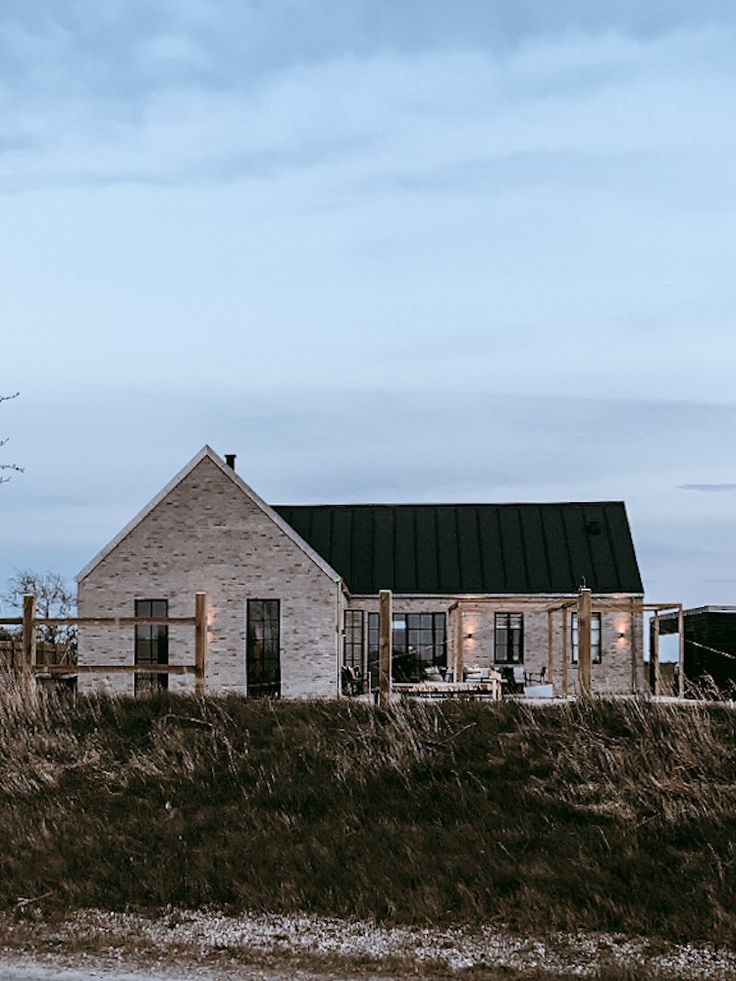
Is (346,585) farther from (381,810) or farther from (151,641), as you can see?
(381,810)

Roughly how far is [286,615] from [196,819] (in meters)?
17.2

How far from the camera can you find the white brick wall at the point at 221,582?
2902 centimetres

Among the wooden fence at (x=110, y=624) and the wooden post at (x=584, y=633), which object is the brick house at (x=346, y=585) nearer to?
the wooden post at (x=584, y=633)

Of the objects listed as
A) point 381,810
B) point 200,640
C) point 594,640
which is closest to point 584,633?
point 200,640

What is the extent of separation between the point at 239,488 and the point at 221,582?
2.32 meters

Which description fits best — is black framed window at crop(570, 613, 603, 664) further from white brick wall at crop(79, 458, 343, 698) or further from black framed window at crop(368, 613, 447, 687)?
white brick wall at crop(79, 458, 343, 698)

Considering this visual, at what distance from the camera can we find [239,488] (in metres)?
29.1

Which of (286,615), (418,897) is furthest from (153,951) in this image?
(286,615)

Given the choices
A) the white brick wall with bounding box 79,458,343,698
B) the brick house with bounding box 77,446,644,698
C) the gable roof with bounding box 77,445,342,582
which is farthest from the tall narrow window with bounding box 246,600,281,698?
the gable roof with bounding box 77,445,342,582

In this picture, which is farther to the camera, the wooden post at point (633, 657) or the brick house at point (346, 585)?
the wooden post at point (633, 657)

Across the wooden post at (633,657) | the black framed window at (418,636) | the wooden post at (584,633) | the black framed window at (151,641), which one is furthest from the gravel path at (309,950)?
the wooden post at (633,657)

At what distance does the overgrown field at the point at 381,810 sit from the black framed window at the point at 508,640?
1961 cm

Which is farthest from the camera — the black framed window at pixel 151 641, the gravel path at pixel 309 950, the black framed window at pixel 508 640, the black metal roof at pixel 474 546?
Answer: the black metal roof at pixel 474 546

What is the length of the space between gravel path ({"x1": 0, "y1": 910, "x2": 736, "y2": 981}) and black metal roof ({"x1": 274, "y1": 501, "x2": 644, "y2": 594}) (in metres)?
25.9
